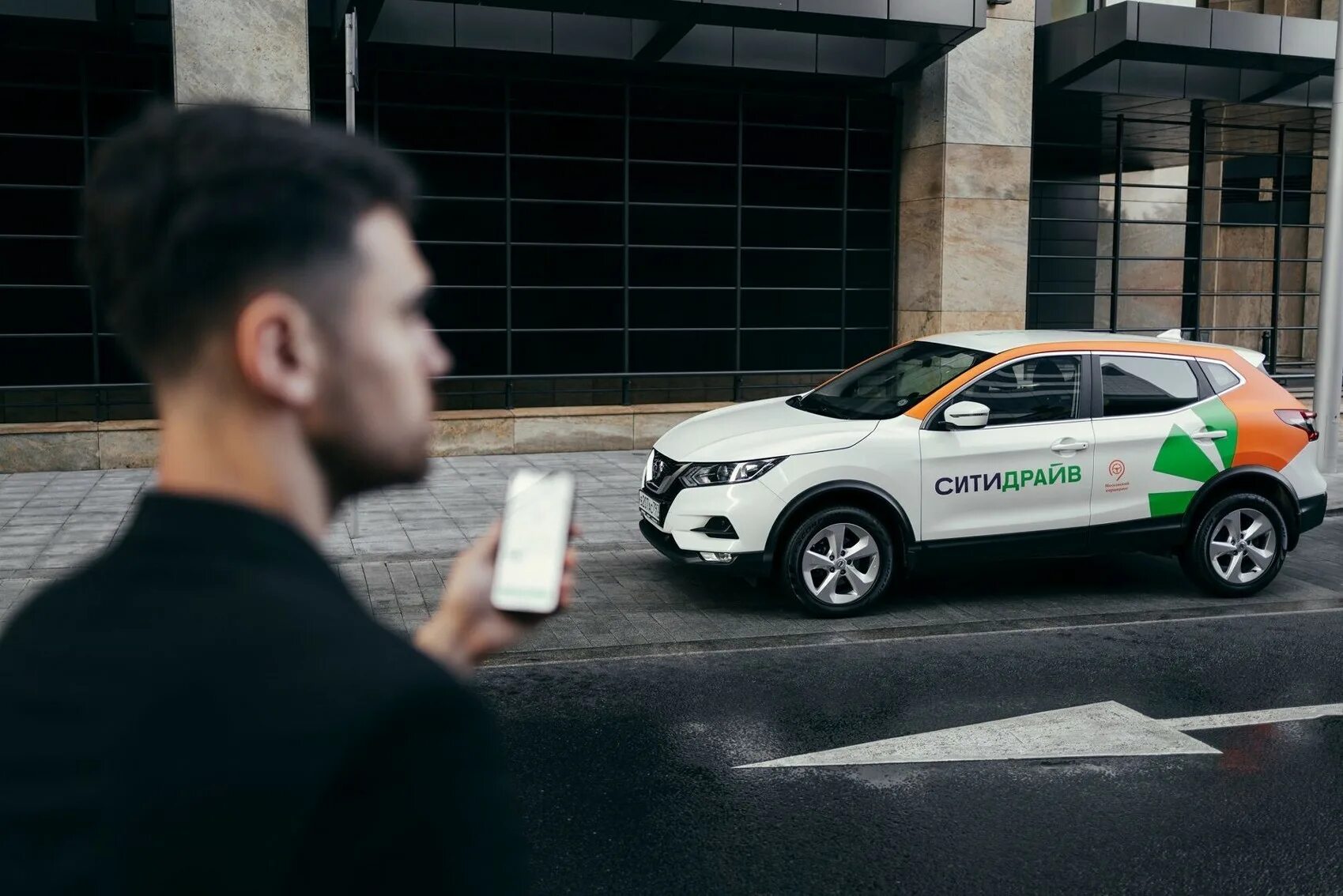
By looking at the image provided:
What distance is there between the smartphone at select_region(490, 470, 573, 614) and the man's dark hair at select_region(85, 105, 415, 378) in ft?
1.36

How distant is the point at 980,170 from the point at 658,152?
165 inches

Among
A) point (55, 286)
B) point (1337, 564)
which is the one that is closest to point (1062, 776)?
point (1337, 564)

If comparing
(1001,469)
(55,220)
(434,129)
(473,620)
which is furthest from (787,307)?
(473,620)

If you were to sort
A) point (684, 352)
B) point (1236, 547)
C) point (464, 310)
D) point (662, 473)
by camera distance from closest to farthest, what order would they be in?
point (662, 473)
point (1236, 547)
point (464, 310)
point (684, 352)

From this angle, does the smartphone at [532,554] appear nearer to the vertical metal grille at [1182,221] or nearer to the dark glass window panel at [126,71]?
the dark glass window panel at [126,71]

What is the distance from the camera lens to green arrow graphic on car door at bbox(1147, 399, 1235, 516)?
9094 millimetres

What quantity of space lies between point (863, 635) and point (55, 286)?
37.5 feet

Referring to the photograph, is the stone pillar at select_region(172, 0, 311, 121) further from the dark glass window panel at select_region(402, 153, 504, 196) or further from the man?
the man

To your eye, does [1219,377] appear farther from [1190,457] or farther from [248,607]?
[248,607]

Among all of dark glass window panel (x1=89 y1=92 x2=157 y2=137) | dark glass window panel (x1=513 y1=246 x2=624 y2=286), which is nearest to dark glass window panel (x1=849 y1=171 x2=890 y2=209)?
dark glass window panel (x1=513 y1=246 x2=624 y2=286)

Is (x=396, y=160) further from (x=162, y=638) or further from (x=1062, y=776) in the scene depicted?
(x=1062, y=776)

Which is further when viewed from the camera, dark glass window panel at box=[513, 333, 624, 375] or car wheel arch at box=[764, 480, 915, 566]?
dark glass window panel at box=[513, 333, 624, 375]

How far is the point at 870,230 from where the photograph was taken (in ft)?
61.3

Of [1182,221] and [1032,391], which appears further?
[1182,221]
